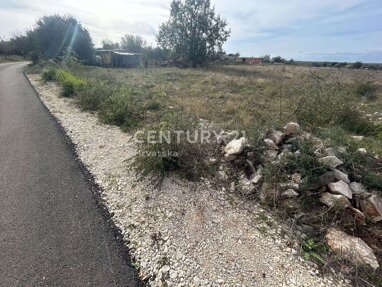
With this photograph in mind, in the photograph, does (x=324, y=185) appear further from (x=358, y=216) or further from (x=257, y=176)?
(x=257, y=176)

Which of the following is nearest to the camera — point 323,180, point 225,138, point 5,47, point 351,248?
point 351,248

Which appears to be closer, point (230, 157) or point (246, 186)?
point (246, 186)

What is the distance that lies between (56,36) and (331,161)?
87.7ft

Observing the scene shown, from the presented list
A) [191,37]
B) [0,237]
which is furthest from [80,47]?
[0,237]

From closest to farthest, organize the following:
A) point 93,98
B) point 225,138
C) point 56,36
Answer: point 225,138
point 93,98
point 56,36

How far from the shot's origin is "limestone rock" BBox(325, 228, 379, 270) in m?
2.25

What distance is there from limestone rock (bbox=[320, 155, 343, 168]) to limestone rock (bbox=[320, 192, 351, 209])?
1.39 feet

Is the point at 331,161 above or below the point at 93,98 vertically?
above

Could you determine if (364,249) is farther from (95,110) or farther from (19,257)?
(95,110)

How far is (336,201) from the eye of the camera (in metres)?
2.70

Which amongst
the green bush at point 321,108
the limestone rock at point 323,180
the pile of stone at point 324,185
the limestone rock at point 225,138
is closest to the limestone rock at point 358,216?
the pile of stone at point 324,185

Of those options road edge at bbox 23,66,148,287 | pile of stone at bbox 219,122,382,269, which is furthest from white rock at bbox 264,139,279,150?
road edge at bbox 23,66,148,287

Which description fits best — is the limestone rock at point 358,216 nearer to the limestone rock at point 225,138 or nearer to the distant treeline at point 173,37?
the limestone rock at point 225,138

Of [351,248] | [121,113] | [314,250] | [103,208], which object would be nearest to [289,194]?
[314,250]
